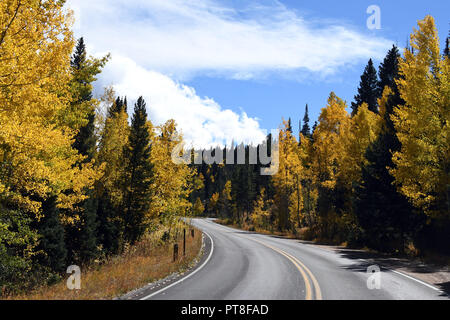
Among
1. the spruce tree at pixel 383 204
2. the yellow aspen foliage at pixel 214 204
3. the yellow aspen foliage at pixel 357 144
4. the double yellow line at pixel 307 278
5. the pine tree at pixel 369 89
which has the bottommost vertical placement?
the yellow aspen foliage at pixel 214 204

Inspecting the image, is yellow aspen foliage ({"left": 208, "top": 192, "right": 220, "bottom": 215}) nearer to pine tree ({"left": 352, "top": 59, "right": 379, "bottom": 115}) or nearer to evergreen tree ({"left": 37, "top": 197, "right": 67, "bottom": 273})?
pine tree ({"left": 352, "top": 59, "right": 379, "bottom": 115})

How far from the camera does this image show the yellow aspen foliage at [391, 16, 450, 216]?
16.8 metres

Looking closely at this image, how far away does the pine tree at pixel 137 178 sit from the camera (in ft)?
90.9

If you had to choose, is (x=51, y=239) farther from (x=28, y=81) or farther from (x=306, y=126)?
(x=306, y=126)

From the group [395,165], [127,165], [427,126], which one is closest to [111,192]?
[127,165]

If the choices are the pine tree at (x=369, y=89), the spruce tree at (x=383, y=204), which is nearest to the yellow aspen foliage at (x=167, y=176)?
the spruce tree at (x=383, y=204)

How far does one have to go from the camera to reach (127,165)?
28.5 meters

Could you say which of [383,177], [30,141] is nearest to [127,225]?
[30,141]

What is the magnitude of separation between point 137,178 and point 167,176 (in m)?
2.63

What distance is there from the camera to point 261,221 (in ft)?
177

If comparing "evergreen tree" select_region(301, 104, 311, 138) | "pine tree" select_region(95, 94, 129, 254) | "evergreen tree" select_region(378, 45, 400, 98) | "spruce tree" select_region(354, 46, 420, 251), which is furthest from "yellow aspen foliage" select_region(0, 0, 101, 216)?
"evergreen tree" select_region(301, 104, 311, 138)

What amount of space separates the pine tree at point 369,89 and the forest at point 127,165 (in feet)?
36.6

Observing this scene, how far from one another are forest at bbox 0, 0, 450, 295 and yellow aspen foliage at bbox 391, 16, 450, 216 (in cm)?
6

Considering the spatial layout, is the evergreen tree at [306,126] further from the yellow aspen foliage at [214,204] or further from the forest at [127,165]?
the forest at [127,165]
